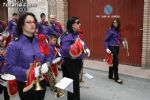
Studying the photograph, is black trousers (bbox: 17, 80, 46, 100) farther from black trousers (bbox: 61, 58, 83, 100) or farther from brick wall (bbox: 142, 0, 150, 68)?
brick wall (bbox: 142, 0, 150, 68)

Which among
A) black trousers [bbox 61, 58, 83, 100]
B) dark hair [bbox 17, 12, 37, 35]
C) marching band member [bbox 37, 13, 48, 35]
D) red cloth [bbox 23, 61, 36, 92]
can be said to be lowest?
Result: black trousers [bbox 61, 58, 83, 100]

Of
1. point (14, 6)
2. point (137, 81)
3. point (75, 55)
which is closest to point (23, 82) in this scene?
point (75, 55)

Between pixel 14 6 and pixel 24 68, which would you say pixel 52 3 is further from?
pixel 24 68

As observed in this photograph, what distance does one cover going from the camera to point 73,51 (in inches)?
261

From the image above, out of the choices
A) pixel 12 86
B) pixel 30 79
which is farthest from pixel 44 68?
pixel 12 86

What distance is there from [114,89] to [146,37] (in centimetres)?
262

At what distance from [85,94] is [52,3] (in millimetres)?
6421

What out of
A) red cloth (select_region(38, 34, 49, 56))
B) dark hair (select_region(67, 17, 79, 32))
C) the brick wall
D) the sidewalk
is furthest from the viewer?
the brick wall

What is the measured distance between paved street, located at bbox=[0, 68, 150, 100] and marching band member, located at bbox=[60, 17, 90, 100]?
1173mm

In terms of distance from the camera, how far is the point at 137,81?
9.83 meters

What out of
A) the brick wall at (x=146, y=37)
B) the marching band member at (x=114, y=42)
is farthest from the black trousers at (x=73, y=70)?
the brick wall at (x=146, y=37)

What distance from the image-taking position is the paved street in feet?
26.9

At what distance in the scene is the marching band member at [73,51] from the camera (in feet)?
21.9

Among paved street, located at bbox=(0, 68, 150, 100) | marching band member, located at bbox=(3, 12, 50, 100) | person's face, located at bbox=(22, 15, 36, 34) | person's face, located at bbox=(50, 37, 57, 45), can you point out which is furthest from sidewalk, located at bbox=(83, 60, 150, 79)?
person's face, located at bbox=(22, 15, 36, 34)
